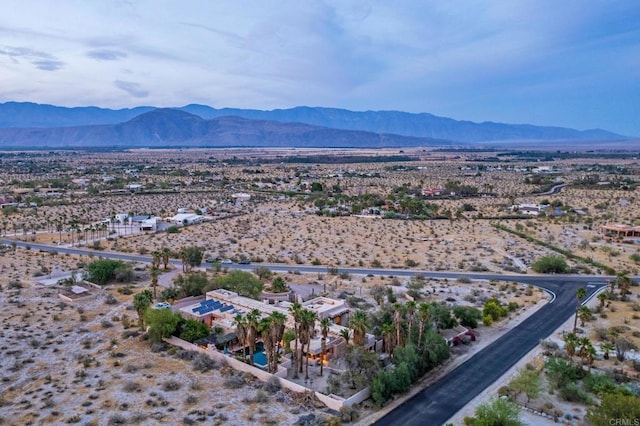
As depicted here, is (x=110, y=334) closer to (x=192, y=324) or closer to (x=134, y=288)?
(x=192, y=324)

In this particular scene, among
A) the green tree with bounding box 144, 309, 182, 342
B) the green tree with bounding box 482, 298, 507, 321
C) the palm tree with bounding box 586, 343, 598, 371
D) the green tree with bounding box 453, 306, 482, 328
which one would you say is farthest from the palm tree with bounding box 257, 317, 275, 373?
the palm tree with bounding box 586, 343, 598, 371

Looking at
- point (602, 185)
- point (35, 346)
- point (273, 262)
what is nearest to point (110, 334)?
point (35, 346)

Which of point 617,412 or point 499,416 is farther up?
point 617,412

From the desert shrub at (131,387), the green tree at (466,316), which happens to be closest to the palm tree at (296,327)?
the desert shrub at (131,387)

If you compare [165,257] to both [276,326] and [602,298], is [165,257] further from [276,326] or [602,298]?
[602,298]

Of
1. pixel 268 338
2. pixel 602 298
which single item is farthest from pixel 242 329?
pixel 602 298

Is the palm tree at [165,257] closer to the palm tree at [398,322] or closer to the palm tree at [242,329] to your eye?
the palm tree at [242,329]
